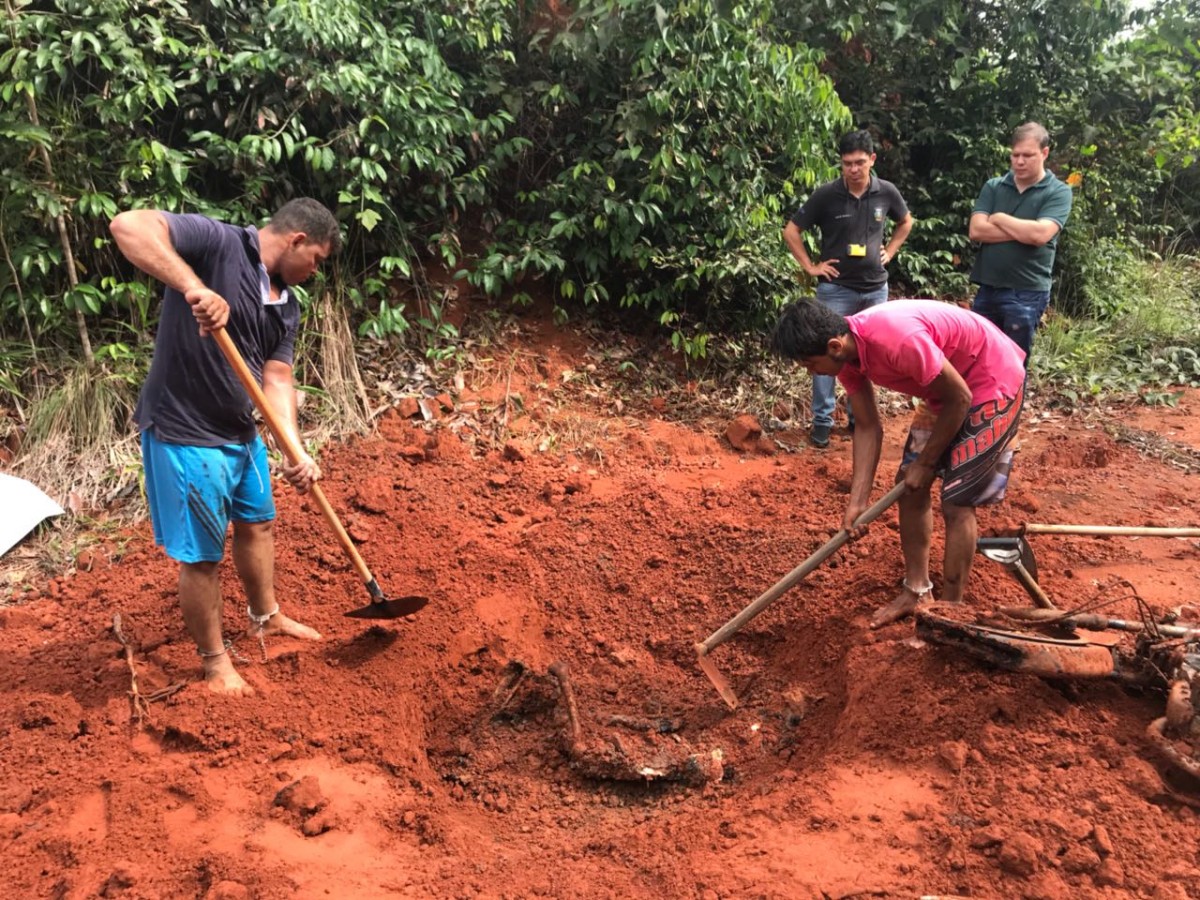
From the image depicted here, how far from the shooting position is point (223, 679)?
3.07m

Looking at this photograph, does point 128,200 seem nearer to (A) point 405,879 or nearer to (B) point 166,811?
(B) point 166,811

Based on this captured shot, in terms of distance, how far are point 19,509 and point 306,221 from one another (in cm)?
249

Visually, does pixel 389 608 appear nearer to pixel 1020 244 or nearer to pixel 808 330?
pixel 808 330

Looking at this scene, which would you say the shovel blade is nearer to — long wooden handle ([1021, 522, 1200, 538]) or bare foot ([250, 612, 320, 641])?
bare foot ([250, 612, 320, 641])

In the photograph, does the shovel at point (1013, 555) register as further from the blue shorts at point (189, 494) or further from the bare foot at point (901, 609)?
the blue shorts at point (189, 494)

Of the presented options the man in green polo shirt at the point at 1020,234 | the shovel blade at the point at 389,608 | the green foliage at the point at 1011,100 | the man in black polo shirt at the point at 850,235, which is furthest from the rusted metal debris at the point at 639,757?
the green foliage at the point at 1011,100

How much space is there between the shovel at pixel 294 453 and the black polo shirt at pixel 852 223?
3.46m

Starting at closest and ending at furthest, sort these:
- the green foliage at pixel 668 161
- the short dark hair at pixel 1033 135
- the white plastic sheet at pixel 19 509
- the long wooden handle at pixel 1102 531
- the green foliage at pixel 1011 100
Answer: the long wooden handle at pixel 1102 531, the white plastic sheet at pixel 19 509, the short dark hair at pixel 1033 135, the green foliage at pixel 668 161, the green foliage at pixel 1011 100

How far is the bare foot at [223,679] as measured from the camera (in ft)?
9.98

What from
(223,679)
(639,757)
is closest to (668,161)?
(639,757)

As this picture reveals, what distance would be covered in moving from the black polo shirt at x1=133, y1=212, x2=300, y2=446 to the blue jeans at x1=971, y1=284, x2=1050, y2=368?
4227 millimetres

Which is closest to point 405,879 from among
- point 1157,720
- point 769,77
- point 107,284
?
point 1157,720

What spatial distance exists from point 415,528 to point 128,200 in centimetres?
248

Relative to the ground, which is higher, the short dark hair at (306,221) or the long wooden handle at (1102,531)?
the short dark hair at (306,221)
